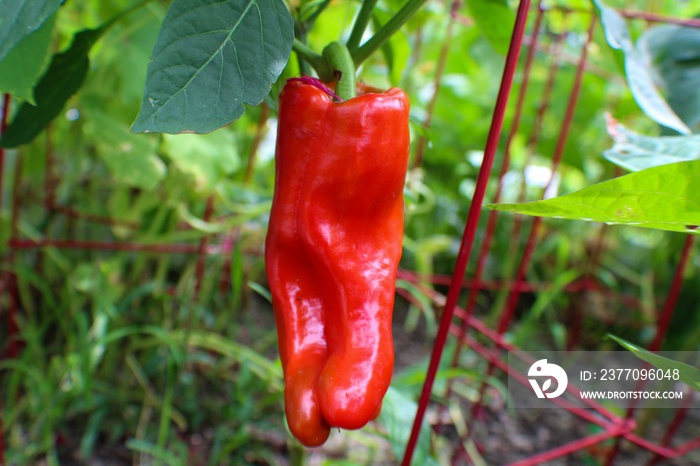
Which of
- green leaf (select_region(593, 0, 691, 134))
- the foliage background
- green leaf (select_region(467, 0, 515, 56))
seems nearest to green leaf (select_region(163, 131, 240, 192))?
the foliage background

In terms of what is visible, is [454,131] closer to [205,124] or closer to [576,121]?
[576,121]

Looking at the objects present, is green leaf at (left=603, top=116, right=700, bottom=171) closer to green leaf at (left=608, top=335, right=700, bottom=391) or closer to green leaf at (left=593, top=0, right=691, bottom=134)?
green leaf at (left=593, top=0, right=691, bottom=134)

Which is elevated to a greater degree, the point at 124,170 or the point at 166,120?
the point at 166,120

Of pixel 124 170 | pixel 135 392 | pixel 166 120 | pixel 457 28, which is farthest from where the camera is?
pixel 457 28

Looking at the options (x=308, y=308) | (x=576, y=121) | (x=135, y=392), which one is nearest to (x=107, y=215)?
(x=135, y=392)

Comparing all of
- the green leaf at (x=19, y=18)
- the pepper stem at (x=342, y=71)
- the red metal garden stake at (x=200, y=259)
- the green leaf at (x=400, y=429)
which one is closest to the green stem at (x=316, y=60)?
the pepper stem at (x=342, y=71)

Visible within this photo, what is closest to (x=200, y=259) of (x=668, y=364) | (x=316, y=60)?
(x=316, y=60)

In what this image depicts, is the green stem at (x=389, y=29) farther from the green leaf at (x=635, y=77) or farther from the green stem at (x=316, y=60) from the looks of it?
the green leaf at (x=635, y=77)
